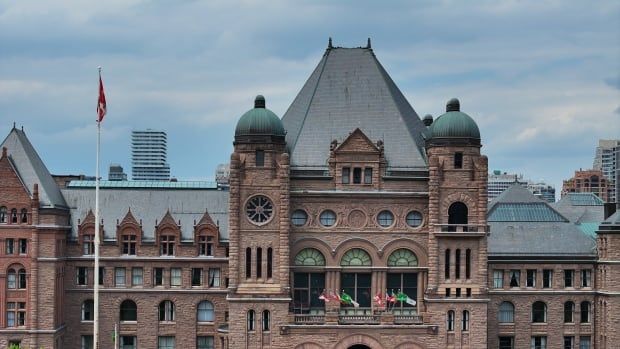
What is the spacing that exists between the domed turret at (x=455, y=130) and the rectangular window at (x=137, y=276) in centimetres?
2731

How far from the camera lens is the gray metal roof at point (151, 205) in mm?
91000

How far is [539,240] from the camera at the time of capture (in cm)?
9112

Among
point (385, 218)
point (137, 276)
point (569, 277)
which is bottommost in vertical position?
point (137, 276)

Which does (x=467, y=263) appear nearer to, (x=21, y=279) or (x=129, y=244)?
(x=129, y=244)

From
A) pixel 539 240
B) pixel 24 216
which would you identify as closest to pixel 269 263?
pixel 24 216

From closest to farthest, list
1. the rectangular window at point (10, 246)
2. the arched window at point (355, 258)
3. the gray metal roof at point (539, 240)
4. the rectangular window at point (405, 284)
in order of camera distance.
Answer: the arched window at point (355, 258)
the rectangular window at point (405, 284)
the rectangular window at point (10, 246)
the gray metal roof at point (539, 240)

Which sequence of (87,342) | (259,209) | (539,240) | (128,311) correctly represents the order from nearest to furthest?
(259,209) < (128,311) < (87,342) < (539,240)

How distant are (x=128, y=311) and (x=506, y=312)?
32312 millimetres

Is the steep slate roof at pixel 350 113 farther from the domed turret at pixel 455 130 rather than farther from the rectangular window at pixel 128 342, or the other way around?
the rectangular window at pixel 128 342

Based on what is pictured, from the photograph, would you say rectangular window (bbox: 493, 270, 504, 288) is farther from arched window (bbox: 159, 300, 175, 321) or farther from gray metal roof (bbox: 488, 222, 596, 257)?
arched window (bbox: 159, 300, 175, 321)

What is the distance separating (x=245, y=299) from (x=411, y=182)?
15.8 m

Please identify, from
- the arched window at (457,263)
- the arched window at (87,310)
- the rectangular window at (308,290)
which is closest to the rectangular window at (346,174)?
the rectangular window at (308,290)

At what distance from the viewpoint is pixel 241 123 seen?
81312 mm

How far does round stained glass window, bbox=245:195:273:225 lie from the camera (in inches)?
3164
